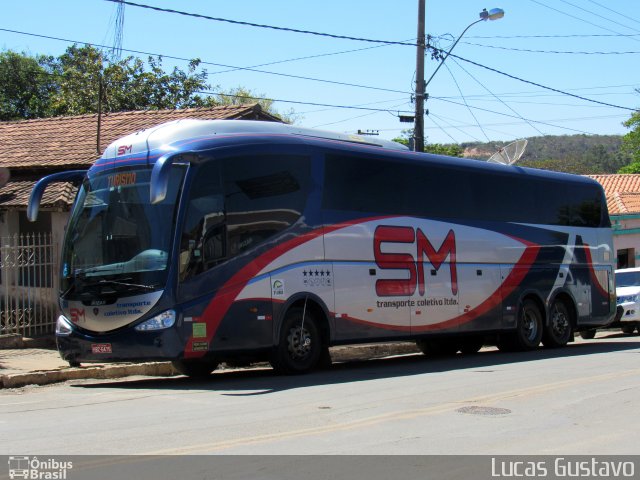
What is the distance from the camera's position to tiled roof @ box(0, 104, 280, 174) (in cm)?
1962

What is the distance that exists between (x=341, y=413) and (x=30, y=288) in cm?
968

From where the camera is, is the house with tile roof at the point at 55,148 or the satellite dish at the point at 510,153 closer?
the house with tile roof at the point at 55,148

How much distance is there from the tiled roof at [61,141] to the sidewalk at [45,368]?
293 centimetres

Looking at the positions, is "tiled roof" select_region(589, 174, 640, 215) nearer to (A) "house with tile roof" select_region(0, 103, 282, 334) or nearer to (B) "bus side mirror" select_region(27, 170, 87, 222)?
(A) "house with tile roof" select_region(0, 103, 282, 334)

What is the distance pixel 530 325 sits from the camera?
18.9 meters

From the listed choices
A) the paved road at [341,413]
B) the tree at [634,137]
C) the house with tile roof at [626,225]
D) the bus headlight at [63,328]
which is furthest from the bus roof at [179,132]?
the tree at [634,137]

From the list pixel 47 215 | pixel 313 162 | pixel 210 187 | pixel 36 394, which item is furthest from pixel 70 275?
pixel 47 215

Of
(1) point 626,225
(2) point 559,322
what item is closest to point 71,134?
(2) point 559,322

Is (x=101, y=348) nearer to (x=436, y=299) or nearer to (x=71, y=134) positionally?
(x=436, y=299)

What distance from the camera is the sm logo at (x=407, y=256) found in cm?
1480

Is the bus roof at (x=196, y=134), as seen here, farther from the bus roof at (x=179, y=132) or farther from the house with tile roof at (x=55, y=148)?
the house with tile roof at (x=55, y=148)
